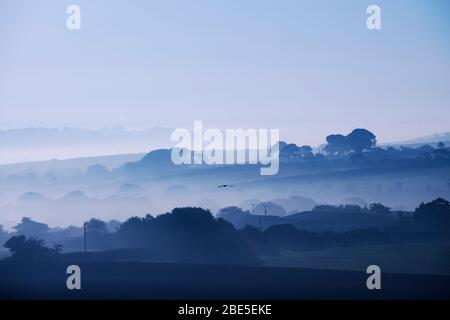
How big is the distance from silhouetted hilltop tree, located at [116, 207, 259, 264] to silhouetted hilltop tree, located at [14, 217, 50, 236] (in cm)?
82

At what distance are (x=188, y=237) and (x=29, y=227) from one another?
1.66 metres

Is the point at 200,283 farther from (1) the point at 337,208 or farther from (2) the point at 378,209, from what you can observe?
(2) the point at 378,209

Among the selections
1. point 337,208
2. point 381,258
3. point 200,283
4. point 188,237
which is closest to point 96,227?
point 188,237

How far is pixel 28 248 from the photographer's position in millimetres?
9969

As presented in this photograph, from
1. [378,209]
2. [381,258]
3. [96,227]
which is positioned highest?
[378,209]

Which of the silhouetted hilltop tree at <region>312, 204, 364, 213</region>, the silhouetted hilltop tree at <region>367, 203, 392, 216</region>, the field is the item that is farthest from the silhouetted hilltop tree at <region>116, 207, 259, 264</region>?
the silhouetted hilltop tree at <region>367, 203, 392, 216</region>

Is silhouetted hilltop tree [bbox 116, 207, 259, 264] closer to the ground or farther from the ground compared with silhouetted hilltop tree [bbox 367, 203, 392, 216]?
closer to the ground

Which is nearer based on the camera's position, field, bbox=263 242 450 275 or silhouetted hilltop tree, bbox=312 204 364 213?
field, bbox=263 242 450 275

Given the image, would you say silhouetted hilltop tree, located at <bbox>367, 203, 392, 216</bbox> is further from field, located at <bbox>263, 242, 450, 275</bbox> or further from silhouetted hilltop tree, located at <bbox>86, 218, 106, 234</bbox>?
silhouetted hilltop tree, located at <bbox>86, 218, 106, 234</bbox>

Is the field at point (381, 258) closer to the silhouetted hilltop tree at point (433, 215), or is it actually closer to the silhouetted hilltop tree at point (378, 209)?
the silhouetted hilltop tree at point (433, 215)

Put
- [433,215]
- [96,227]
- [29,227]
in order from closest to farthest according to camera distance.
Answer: [29,227] → [433,215] → [96,227]

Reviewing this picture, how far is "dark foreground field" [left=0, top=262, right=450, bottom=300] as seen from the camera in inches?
380

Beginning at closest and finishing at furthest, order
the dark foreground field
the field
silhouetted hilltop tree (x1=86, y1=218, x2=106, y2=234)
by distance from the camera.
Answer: the dark foreground field, the field, silhouetted hilltop tree (x1=86, y1=218, x2=106, y2=234)
